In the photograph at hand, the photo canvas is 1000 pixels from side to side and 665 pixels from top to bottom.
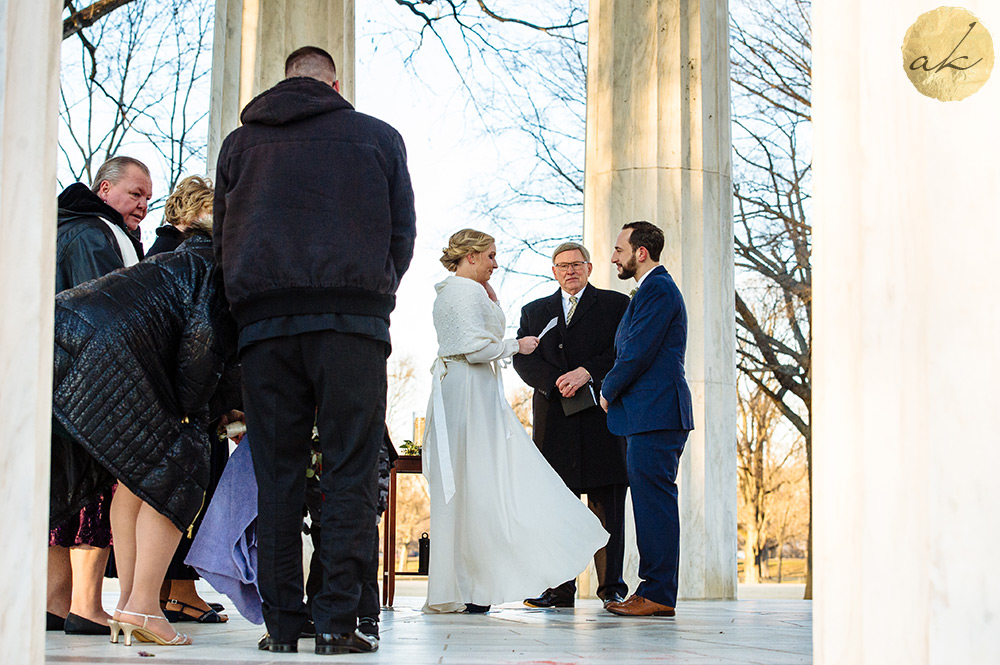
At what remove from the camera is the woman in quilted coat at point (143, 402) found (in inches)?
162

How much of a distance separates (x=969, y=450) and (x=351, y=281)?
2369 mm

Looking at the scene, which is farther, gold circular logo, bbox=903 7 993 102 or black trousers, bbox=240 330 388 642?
black trousers, bbox=240 330 388 642

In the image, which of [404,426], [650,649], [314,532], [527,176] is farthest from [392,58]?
[650,649]

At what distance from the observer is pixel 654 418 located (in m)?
6.28

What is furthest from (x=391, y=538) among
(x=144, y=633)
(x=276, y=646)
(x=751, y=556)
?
(x=751, y=556)

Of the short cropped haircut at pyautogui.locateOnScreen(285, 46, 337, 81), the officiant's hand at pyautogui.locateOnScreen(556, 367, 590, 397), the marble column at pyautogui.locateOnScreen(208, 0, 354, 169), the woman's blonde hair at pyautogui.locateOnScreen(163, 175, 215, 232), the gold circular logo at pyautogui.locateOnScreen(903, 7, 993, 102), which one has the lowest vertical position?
the officiant's hand at pyautogui.locateOnScreen(556, 367, 590, 397)

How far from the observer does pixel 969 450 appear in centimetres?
192

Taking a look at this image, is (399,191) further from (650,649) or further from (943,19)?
(943,19)

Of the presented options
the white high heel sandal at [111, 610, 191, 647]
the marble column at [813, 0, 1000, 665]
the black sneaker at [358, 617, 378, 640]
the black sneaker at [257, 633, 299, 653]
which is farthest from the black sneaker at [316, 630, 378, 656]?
the marble column at [813, 0, 1000, 665]

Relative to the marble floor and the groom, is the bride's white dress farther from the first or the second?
the groom

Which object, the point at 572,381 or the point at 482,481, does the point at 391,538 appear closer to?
the point at 482,481

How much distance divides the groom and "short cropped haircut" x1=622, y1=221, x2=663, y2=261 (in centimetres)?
19

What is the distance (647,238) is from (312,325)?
3.20 metres

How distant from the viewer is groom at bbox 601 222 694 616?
626 cm
